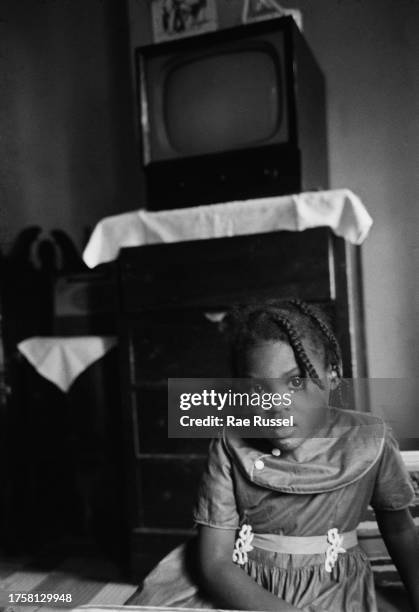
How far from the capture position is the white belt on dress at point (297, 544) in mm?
575

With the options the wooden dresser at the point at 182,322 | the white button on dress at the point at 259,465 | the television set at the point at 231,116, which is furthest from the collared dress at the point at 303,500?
the television set at the point at 231,116

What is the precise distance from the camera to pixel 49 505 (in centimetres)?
143

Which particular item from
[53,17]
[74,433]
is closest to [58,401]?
[74,433]

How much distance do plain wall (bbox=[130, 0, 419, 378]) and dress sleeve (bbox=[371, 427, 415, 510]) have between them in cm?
25

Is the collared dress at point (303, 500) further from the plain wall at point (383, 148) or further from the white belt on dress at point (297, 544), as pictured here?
the plain wall at point (383, 148)

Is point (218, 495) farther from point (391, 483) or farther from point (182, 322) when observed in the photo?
point (182, 322)

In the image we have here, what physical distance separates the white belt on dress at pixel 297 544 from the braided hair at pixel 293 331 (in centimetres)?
16

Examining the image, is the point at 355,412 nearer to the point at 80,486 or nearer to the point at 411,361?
the point at 411,361

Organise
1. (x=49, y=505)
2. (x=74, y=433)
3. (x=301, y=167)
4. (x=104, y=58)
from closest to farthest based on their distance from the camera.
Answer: (x=301, y=167), (x=74, y=433), (x=49, y=505), (x=104, y=58)

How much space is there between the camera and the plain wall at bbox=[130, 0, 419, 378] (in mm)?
843

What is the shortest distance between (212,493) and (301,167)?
0.63 meters

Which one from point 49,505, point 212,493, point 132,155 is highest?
point 132,155

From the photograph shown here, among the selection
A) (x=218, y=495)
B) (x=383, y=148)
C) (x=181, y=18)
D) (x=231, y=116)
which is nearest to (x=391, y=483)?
(x=218, y=495)

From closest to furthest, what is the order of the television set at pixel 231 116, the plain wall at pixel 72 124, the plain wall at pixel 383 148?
the plain wall at pixel 383 148, the television set at pixel 231 116, the plain wall at pixel 72 124
